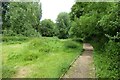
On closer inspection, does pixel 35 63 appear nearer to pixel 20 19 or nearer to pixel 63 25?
pixel 20 19

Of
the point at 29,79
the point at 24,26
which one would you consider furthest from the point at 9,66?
the point at 24,26

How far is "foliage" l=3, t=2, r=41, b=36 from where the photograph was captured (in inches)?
1236

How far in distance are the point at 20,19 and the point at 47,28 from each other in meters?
18.0

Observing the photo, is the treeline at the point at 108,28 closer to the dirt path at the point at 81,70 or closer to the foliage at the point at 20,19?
the dirt path at the point at 81,70

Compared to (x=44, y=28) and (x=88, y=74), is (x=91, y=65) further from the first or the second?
(x=44, y=28)

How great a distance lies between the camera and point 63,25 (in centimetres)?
5134

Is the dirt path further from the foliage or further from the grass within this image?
the foliage

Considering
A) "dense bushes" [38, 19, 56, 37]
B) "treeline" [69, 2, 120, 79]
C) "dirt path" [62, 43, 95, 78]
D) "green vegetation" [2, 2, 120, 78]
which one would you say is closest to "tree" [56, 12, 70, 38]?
"dense bushes" [38, 19, 56, 37]

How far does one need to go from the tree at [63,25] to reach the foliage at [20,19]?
14010 mm

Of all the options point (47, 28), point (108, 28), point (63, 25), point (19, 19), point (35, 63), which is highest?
point (19, 19)

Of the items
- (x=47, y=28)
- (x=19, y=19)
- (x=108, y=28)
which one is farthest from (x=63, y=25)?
(x=108, y=28)

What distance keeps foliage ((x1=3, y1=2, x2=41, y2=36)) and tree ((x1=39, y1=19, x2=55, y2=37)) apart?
14.2m

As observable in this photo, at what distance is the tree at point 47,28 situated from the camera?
4872 centimetres

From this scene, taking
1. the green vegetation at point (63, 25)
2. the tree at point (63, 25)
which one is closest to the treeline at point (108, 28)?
the green vegetation at point (63, 25)
